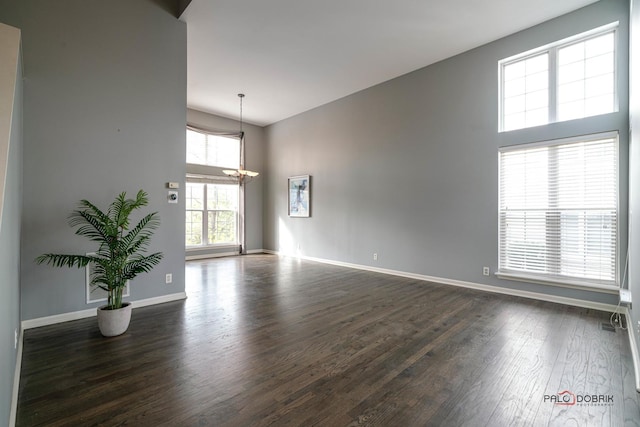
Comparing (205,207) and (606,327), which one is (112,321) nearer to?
(606,327)

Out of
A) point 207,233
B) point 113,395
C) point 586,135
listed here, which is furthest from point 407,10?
point 207,233

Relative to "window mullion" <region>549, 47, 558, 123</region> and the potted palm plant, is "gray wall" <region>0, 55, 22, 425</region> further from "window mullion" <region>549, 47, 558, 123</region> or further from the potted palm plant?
"window mullion" <region>549, 47, 558, 123</region>

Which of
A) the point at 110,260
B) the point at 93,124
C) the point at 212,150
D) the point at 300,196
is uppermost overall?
the point at 212,150

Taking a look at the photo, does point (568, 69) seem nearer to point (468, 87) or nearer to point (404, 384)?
point (468, 87)

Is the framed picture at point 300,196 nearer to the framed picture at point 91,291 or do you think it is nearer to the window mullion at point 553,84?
the framed picture at point 91,291

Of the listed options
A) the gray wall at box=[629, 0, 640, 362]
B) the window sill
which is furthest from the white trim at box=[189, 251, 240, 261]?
the gray wall at box=[629, 0, 640, 362]

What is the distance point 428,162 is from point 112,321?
487 cm

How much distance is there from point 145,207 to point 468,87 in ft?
16.5

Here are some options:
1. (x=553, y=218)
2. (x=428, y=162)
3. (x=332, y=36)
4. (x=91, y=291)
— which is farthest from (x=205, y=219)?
(x=553, y=218)

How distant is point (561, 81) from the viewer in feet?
12.4

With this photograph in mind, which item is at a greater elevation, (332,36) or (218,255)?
(332,36)

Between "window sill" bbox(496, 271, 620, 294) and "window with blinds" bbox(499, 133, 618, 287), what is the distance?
0.05 ft

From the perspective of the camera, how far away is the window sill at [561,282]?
3.33 m

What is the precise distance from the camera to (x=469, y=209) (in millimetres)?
4477
